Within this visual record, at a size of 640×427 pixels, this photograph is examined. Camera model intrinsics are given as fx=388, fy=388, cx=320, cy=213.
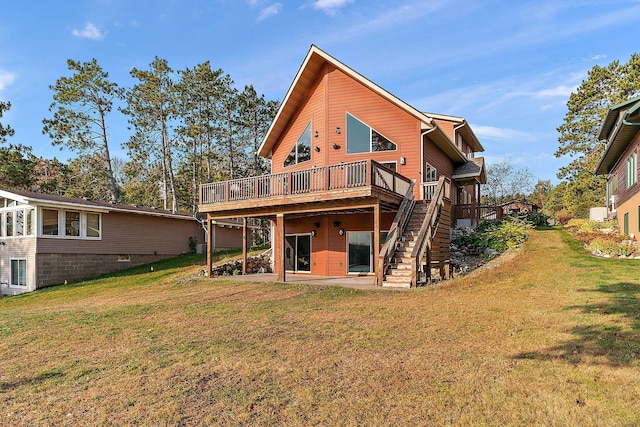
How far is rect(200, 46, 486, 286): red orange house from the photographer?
40.3ft

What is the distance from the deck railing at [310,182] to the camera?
39.3 ft

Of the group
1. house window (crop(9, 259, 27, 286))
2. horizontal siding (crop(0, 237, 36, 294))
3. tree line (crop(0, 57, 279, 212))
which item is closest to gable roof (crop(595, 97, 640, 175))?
tree line (crop(0, 57, 279, 212))

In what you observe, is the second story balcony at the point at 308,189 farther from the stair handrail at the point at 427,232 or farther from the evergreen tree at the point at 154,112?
the evergreen tree at the point at 154,112

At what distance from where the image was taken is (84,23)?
1733 centimetres

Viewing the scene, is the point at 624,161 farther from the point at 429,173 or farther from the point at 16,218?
the point at 16,218

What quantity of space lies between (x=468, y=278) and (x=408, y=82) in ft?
51.1

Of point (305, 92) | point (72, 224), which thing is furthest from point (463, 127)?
point (72, 224)

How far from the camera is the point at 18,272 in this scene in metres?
18.6

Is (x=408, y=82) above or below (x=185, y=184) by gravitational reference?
above

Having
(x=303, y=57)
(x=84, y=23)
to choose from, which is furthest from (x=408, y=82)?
(x=84, y=23)

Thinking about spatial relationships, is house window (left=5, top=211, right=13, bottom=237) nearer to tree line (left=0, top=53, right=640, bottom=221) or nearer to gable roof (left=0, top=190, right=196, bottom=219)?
gable roof (left=0, top=190, right=196, bottom=219)

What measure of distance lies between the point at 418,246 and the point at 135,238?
1693 centimetres

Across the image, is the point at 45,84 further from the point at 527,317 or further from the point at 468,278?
the point at 527,317

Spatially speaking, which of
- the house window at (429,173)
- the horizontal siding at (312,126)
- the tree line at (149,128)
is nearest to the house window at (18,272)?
the tree line at (149,128)
